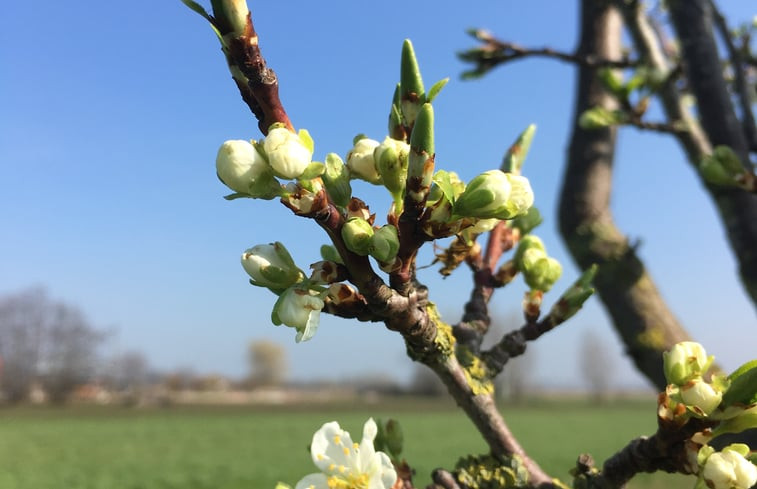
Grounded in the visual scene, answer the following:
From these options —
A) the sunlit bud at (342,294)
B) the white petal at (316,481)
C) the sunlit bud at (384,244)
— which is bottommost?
the white petal at (316,481)

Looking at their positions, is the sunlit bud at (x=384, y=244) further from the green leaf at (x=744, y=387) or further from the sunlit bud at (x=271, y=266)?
the green leaf at (x=744, y=387)

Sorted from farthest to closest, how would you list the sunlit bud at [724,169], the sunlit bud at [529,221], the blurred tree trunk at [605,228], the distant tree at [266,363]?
the distant tree at [266,363] < the blurred tree trunk at [605,228] < the sunlit bud at [724,169] < the sunlit bud at [529,221]

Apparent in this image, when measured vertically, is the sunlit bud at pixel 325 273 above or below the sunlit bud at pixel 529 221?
below

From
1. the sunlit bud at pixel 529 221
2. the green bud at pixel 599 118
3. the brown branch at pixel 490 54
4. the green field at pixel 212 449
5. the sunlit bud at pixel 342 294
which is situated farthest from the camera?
the green field at pixel 212 449

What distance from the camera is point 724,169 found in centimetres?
165

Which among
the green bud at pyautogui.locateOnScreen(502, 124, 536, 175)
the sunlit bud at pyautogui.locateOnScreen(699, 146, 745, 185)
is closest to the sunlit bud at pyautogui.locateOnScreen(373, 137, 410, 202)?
the green bud at pyautogui.locateOnScreen(502, 124, 536, 175)

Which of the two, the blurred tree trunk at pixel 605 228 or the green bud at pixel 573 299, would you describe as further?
the blurred tree trunk at pixel 605 228

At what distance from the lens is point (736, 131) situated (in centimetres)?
217

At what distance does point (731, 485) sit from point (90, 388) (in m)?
61.0

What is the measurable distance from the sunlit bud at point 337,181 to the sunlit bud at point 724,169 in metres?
1.28

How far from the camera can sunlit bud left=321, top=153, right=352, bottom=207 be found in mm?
782

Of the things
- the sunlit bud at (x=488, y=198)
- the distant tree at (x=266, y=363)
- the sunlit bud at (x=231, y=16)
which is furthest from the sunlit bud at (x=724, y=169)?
the distant tree at (x=266, y=363)

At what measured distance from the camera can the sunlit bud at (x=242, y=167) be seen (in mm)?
698

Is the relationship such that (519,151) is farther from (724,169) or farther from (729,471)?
(724,169)
